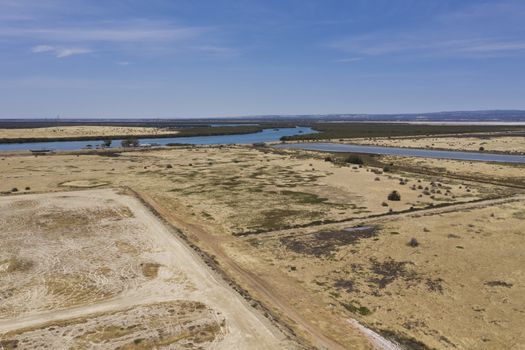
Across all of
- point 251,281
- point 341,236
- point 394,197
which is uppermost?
point 394,197

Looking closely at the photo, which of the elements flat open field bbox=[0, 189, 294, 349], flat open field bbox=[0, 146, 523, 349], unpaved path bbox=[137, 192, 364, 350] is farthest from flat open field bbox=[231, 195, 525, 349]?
flat open field bbox=[0, 189, 294, 349]

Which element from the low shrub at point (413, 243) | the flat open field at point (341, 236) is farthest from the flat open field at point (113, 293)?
the low shrub at point (413, 243)

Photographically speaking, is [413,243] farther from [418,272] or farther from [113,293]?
[113,293]

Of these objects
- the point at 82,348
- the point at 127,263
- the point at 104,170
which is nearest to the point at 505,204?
the point at 127,263

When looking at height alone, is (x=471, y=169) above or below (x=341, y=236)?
above

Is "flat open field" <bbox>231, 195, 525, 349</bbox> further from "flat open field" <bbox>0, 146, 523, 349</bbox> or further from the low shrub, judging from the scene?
the low shrub

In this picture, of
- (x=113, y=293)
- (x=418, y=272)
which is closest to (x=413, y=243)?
(x=418, y=272)

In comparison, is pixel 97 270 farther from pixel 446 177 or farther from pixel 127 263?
pixel 446 177
